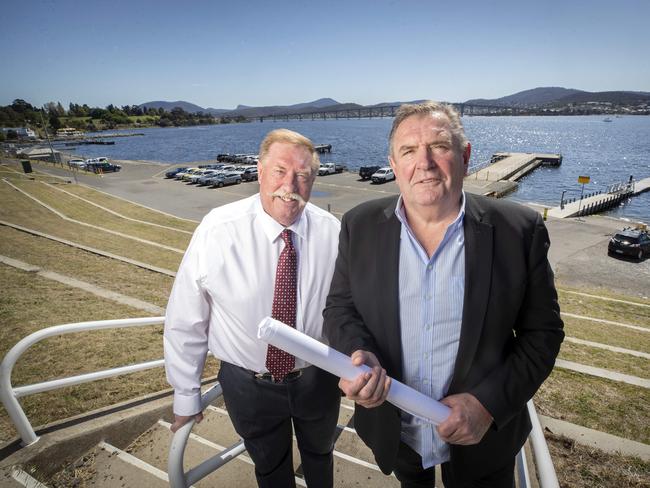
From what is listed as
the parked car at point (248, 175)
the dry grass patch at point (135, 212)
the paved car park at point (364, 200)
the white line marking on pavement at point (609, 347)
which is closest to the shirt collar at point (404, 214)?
the white line marking on pavement at point (609, 347)

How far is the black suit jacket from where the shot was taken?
175 centimetres

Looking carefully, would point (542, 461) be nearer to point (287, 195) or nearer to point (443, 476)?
point (443, 476)

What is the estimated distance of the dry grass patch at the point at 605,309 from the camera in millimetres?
9547

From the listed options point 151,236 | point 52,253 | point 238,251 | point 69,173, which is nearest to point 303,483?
point 238,251

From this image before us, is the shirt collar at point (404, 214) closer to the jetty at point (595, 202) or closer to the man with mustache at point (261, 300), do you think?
the man with mustache at point (261, 300)

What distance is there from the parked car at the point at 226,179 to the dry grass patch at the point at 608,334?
Result: 30.1m

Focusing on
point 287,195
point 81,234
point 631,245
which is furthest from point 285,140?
point 631,245

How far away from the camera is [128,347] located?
189 inches

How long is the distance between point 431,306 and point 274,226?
1.10 meters

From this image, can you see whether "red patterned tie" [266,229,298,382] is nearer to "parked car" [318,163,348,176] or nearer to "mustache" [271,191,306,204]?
"mustache" [271,191,306,204]

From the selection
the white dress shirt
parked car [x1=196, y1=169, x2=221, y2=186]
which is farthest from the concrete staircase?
parked car [x1=196, y1=169, x2=221, y2=186]

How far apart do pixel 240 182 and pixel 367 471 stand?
34527 millimetres

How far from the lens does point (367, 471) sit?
9.55 feet

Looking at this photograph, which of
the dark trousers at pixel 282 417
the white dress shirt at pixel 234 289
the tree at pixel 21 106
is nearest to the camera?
the white dress shirt at pixel 234 289
